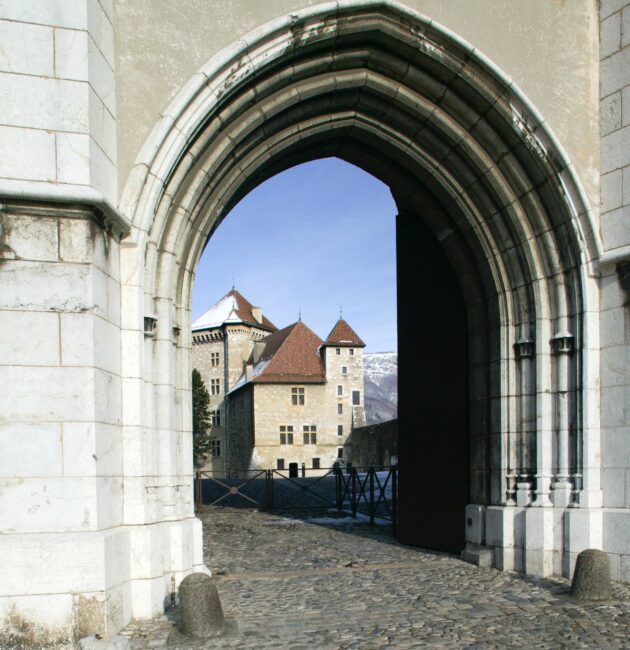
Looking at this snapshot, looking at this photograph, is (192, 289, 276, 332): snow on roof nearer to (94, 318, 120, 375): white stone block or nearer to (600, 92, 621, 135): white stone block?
(600, 92, 621, 135): white stone block

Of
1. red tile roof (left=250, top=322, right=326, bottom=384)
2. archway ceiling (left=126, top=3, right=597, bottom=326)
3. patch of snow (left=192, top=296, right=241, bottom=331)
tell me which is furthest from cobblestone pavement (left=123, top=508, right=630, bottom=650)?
patch of snow (left=192, top=296, right=241, bottom=331)

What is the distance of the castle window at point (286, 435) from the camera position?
151 ft

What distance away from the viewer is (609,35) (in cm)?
673

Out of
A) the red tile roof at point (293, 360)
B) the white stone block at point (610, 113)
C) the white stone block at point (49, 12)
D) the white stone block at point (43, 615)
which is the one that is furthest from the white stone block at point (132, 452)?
the red tile roof at point (293, 360)

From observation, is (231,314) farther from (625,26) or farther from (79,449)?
(79,449)

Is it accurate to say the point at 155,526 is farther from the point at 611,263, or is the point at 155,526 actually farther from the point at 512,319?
the point at 611,263

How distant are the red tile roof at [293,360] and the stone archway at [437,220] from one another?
38.5 m

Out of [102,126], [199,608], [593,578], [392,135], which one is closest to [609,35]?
[392,135]

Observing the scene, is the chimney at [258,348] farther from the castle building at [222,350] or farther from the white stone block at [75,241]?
the white stone block at [75,241]

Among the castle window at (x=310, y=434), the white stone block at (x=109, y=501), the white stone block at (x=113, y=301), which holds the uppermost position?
the white stone block at (x=113, y=301)

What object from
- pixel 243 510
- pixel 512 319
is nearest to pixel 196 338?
pixel 243 510

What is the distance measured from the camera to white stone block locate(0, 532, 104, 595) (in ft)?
14.0

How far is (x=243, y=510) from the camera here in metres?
13.8

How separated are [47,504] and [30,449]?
1.22 ft
